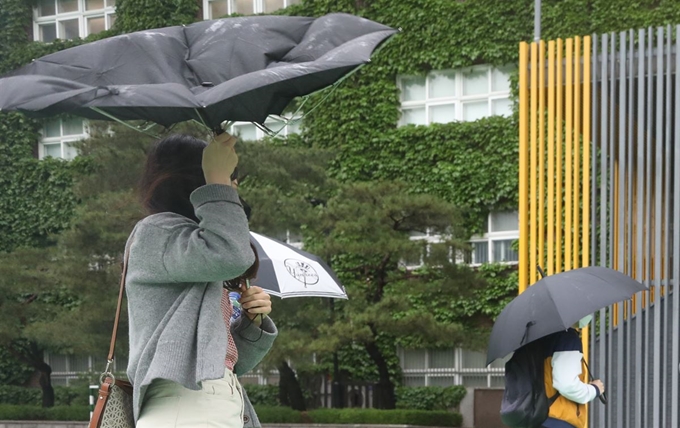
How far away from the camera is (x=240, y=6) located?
28.6m

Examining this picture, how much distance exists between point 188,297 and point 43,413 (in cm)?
2292

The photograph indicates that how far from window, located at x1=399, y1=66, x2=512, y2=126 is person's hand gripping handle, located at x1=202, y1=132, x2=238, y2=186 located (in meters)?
21.5

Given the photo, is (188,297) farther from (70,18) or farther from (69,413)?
(70,18)

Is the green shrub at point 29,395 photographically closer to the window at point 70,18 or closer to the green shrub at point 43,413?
the green shrub at point 43,413

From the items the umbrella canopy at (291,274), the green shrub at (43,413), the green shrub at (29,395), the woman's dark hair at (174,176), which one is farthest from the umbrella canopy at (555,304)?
the green shrub at (29,395)

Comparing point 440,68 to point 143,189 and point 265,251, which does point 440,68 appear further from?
point 143,189

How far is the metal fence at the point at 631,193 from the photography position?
984cm

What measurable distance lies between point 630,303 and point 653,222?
0.80 metres

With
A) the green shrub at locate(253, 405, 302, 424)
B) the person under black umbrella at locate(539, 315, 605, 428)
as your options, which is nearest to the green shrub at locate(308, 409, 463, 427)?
the green shrub at locate(253, 405, 302, 424)

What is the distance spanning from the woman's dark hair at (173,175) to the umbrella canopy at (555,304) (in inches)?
131

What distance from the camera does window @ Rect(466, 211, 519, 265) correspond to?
2395cm

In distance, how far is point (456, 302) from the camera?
23.6 m

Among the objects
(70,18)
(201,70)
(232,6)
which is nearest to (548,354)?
(201,70)

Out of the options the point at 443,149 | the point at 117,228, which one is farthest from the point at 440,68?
the point at 117,228
